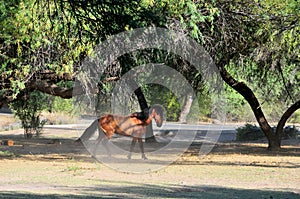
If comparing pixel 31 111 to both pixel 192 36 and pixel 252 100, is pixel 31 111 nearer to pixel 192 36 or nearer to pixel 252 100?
pixel 252 100

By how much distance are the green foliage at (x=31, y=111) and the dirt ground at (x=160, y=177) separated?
283 inches

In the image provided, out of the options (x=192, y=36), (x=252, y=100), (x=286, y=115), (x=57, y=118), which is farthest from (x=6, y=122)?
(x=192, y=36)

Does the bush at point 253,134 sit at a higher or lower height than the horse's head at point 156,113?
lower

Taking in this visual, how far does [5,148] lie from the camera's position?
28.7m

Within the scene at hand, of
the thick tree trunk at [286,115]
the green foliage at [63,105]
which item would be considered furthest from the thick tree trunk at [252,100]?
the green foliage at [63,105]

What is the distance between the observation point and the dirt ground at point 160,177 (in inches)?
561

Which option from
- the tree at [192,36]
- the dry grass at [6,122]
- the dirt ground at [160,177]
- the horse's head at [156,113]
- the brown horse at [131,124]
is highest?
the tree at [192,36]

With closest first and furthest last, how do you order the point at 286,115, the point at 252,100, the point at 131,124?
the point at 131,124 → the point at 252,100 → the point at 286,115

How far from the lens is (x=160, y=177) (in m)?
18.0

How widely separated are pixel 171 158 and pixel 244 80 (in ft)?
19.1

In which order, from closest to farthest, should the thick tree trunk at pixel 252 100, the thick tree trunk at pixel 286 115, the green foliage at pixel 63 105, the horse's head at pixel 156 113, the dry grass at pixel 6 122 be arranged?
the horse's head at pixel 156 113 < the thick tree trunk at pixel 252 100 < the thick tree trunk at pixel 286 115 < the green foliage at pixel 63 105 < the dry grass at pixel 6 122

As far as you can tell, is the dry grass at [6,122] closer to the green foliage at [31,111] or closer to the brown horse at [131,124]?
the green foliage at [31,111]

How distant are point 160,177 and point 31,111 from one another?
60.8ft

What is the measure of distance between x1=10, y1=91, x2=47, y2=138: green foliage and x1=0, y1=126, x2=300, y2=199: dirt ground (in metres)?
7.20
